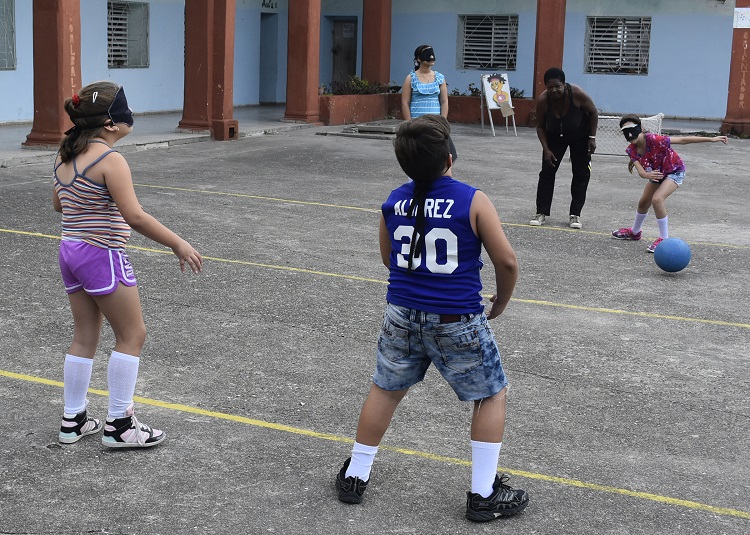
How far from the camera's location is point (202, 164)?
16250 mm

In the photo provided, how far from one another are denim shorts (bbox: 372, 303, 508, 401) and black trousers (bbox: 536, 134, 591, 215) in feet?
23.8

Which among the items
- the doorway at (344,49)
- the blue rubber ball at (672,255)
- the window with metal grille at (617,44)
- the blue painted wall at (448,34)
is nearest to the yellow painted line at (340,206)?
the blue rubber ball at (672,255)

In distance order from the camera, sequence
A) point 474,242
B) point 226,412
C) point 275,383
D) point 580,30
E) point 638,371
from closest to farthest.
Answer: point 474,242
point 226,412
point 275,383
point 638,371
point 580,30

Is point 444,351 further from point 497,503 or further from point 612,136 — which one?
point 612,136

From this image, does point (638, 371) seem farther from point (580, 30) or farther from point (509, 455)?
point (580, 30)

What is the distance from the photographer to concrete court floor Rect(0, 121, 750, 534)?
4480 mm

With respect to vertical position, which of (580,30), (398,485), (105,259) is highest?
(580,30)

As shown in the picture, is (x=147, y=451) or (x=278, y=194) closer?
(x=147, y=451)

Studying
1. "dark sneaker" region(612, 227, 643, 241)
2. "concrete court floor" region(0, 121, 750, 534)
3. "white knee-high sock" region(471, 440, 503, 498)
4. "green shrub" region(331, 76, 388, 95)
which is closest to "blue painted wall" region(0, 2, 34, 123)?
"green shrub" region(331, 76, 388, 95)

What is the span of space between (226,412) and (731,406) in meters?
2.85

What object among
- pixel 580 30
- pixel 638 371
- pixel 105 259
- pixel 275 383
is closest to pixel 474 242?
pixel 105 259

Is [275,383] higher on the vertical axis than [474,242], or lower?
lower

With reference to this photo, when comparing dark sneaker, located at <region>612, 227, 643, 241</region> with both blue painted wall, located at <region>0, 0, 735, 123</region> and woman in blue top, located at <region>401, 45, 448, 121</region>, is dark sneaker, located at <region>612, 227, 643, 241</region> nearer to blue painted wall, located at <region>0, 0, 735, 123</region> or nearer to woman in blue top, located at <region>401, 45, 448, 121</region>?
woman in blue top, located at <region>401, 45, 448, 121</region>

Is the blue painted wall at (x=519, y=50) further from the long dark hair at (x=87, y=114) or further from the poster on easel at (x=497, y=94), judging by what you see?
the long dark hair at (x=87, y=114)
